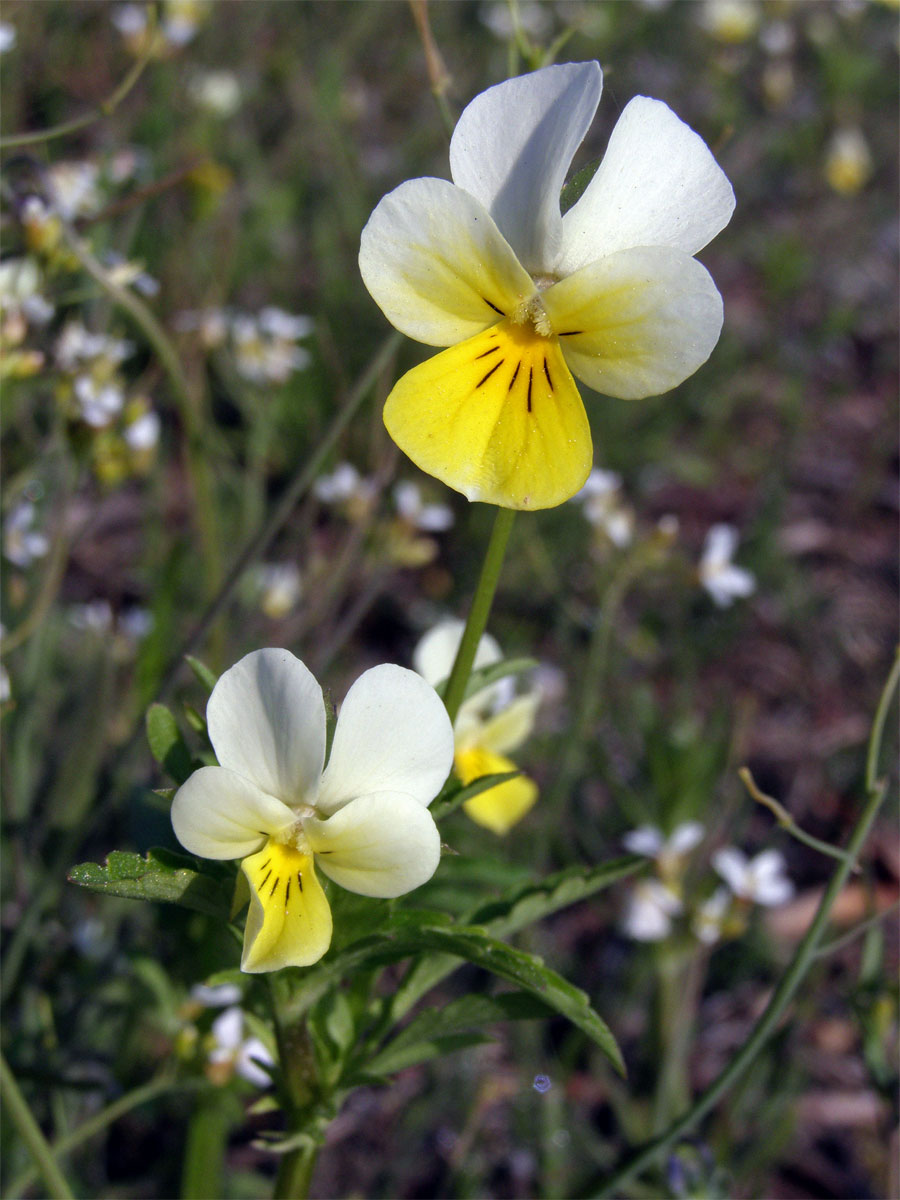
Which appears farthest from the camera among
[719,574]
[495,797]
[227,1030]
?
[719,574]

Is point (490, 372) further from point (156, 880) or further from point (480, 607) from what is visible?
point (156, 880)

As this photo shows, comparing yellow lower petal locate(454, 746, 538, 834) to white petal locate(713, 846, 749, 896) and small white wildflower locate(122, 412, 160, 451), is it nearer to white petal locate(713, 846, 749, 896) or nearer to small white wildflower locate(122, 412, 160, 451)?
white petal locate(713, 846, 749, 896)

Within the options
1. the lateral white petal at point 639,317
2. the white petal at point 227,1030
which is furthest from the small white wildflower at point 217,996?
the lateral white petal at point 639,317

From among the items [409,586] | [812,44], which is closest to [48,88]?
[409,586]

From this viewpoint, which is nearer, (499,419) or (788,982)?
(499,419)

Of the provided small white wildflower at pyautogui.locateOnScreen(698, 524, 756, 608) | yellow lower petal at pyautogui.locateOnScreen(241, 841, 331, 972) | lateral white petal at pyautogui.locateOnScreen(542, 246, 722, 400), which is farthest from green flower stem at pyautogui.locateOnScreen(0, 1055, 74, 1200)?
small white wildflower at pyautogui.locateOnScreen(698, 524, 756, 608)

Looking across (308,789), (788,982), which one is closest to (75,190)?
(308,789)
